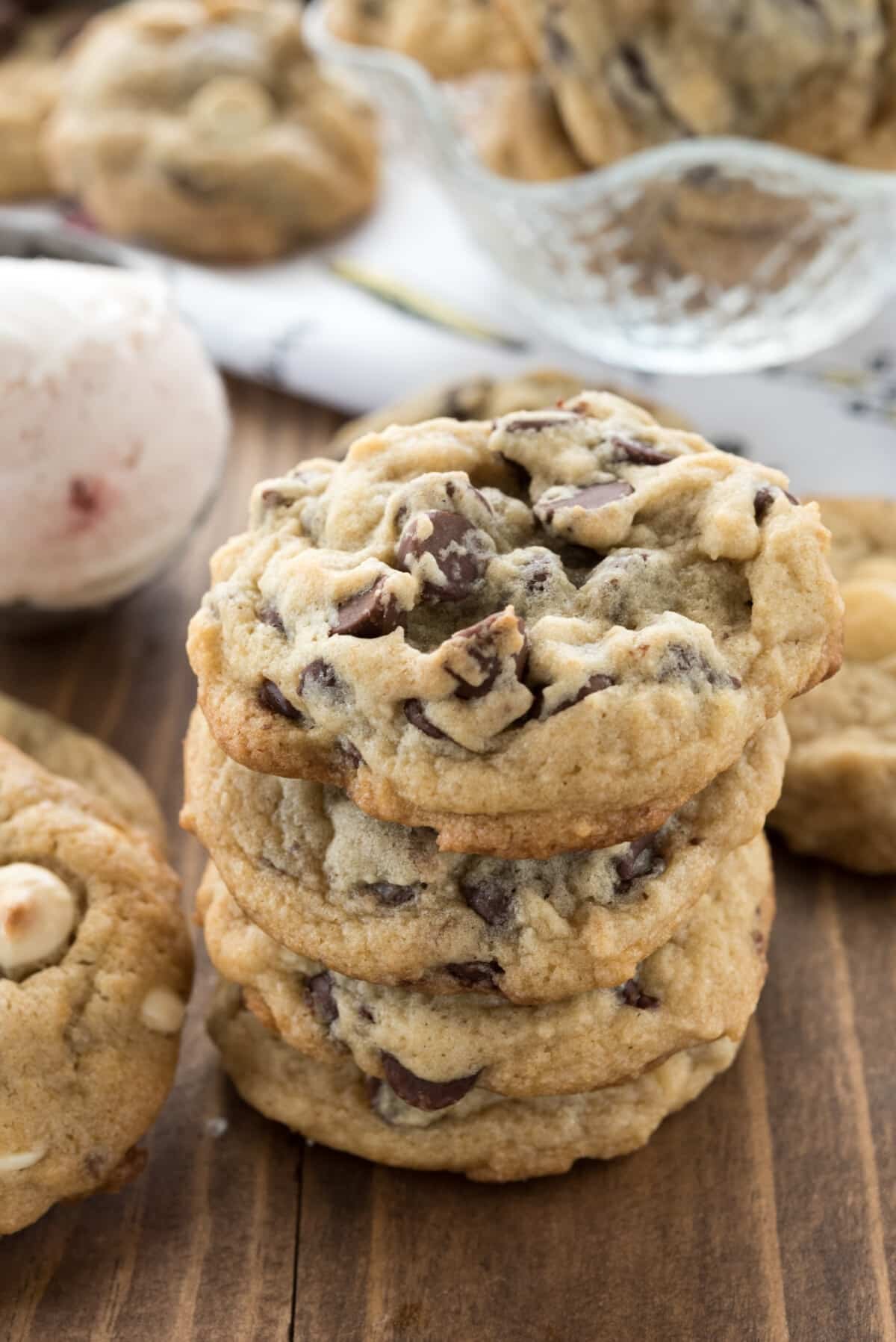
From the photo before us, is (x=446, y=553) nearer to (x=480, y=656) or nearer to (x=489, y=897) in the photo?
(x=480, y=656)

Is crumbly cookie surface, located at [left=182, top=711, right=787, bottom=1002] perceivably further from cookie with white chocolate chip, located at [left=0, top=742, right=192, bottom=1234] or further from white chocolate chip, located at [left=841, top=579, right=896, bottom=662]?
white chocolate chip, located at [left=841, top=579, right=896, bottom=662]

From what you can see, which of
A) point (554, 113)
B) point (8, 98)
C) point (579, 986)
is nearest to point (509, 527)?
point (579, 986)

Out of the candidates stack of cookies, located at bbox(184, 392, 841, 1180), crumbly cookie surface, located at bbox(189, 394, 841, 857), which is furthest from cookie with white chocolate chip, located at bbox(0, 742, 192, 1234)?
crumbly cookie surface, located at bbox(189, 394, 841, 857)

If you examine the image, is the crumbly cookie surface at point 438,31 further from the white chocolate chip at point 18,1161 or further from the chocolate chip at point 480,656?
the white chocolate chip at point 18,1161

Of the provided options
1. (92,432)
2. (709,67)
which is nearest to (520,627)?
(92,432)

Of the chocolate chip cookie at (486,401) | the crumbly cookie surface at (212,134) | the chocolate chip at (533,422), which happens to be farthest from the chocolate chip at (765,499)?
the crumbly cookie surface at (212,134)
